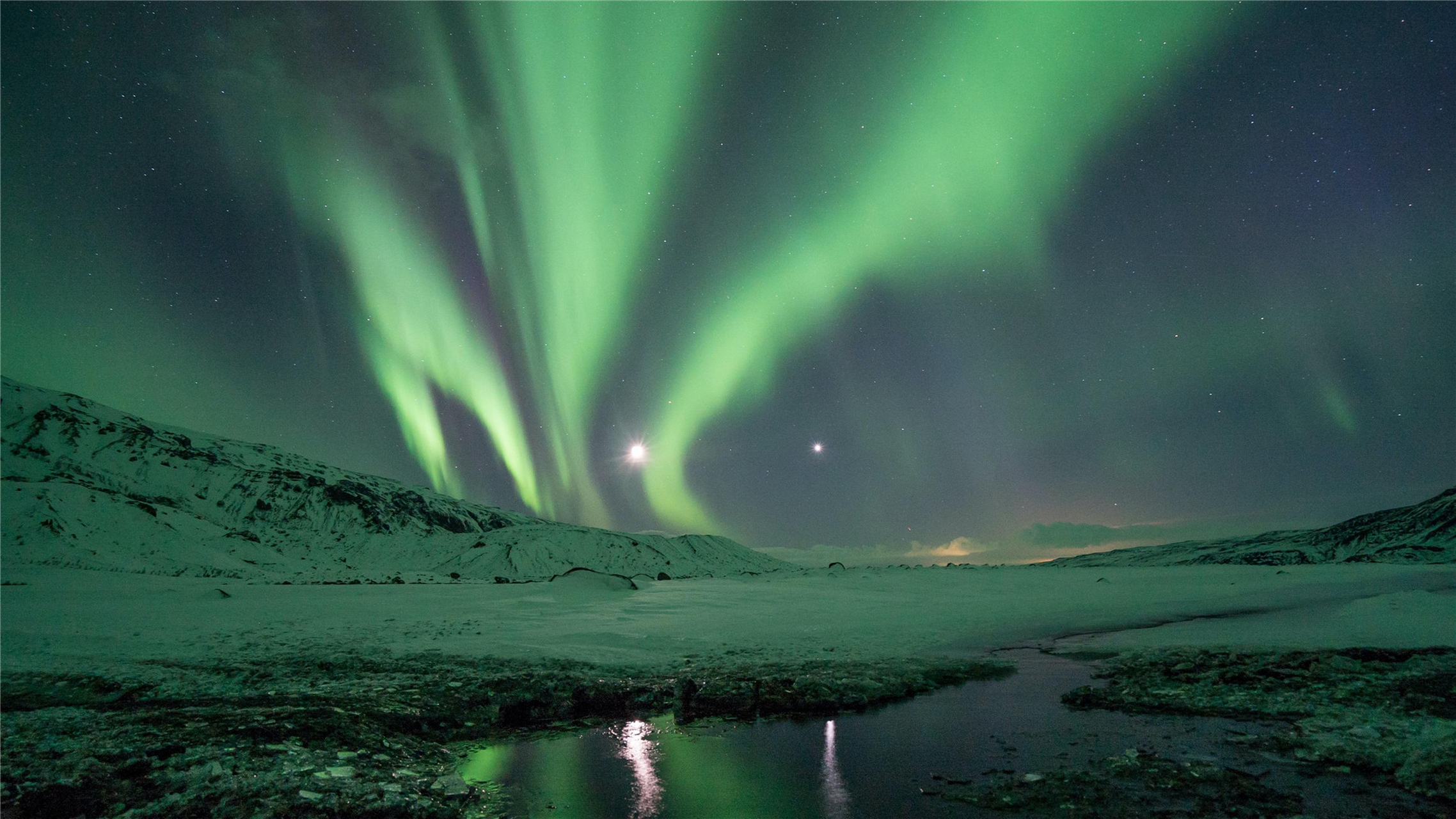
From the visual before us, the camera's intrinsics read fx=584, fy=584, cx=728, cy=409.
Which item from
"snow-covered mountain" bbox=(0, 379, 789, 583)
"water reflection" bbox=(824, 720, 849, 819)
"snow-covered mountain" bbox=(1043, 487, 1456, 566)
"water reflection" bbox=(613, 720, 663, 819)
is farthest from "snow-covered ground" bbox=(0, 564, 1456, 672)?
"snow-covered mountain" bbox=(1043, 487, 1456, 566)

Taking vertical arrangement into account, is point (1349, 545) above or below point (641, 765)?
below

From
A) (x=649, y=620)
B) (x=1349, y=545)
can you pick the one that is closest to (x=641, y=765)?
(x=649, y=620)

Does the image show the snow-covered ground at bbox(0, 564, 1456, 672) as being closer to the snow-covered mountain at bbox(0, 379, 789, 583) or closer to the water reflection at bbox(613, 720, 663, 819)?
the water reflection at bbox(613, 720, 663, 819)

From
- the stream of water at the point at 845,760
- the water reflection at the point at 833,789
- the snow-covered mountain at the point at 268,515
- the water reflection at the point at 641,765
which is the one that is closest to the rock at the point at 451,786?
the stream of water at the point at 845,760

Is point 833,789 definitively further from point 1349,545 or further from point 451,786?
point 1349,545

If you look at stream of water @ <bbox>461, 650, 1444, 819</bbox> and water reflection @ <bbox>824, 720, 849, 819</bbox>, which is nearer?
water reflection @ <bbox>824, 720, 849, 819</bbox>

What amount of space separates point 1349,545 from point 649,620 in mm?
136489

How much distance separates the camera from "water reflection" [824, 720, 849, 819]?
5.10 meters

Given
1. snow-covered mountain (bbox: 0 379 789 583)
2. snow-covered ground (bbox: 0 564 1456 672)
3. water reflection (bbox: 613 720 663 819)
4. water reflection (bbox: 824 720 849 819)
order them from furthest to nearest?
1. snow-covered mountain (bbox: 0 379 789 583)
2. snow-covered ground (bbox: 0 564 1456 672)
3. water reflection (bbox: 613 720 663 819)
4. water reflection (bbox: 824 720 849 819)

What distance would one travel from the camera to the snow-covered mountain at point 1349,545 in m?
79.6

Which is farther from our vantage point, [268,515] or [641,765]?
[268,515]

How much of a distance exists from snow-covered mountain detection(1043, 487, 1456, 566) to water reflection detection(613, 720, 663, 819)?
315 feet

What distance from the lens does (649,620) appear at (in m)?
17.8

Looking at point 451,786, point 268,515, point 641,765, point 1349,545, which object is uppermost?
point 268,515
